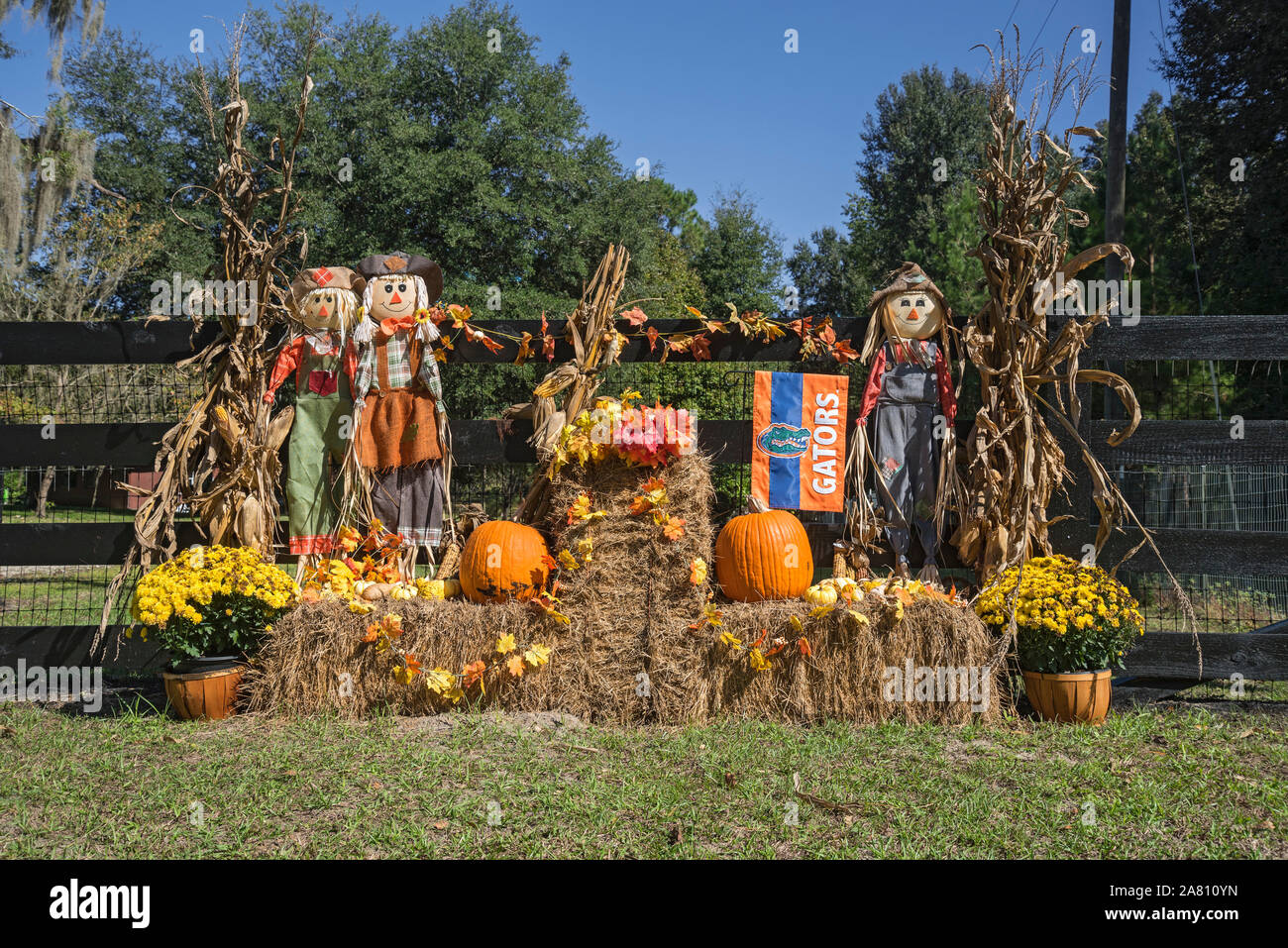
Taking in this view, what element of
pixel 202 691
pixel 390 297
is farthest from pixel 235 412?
pixel 202 691

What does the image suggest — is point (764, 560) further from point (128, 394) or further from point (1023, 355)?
point (128, 394)

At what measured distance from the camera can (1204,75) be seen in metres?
14.5

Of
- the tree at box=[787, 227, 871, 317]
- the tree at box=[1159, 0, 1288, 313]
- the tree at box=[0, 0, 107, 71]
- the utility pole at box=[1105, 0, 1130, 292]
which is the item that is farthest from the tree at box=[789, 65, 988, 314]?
the tree at box=[0, 0, 107, 71]

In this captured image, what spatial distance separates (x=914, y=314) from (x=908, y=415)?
543 millimetres

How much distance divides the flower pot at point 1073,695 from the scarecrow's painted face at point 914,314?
184 centimetres

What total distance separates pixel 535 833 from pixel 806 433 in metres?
2.61

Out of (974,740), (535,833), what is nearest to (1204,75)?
(974,740)

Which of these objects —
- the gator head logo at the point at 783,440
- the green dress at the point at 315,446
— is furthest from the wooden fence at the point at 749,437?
the green dress at the point at 315,446

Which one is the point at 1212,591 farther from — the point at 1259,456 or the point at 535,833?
the point at 535,833

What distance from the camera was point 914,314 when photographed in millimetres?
4617

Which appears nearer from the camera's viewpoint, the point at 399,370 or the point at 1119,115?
the point at 399,370

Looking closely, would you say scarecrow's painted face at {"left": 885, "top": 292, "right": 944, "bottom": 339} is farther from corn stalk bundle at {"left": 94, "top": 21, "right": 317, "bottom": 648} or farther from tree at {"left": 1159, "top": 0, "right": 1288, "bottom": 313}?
tree at {"left": 1159, "top": 0, "right": 1288, "bottom": 313}

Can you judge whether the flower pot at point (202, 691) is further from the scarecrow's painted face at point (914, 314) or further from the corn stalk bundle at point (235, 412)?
the scarecrow's painted face at point (914, 314)

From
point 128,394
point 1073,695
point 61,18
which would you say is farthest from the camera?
point 61,18
